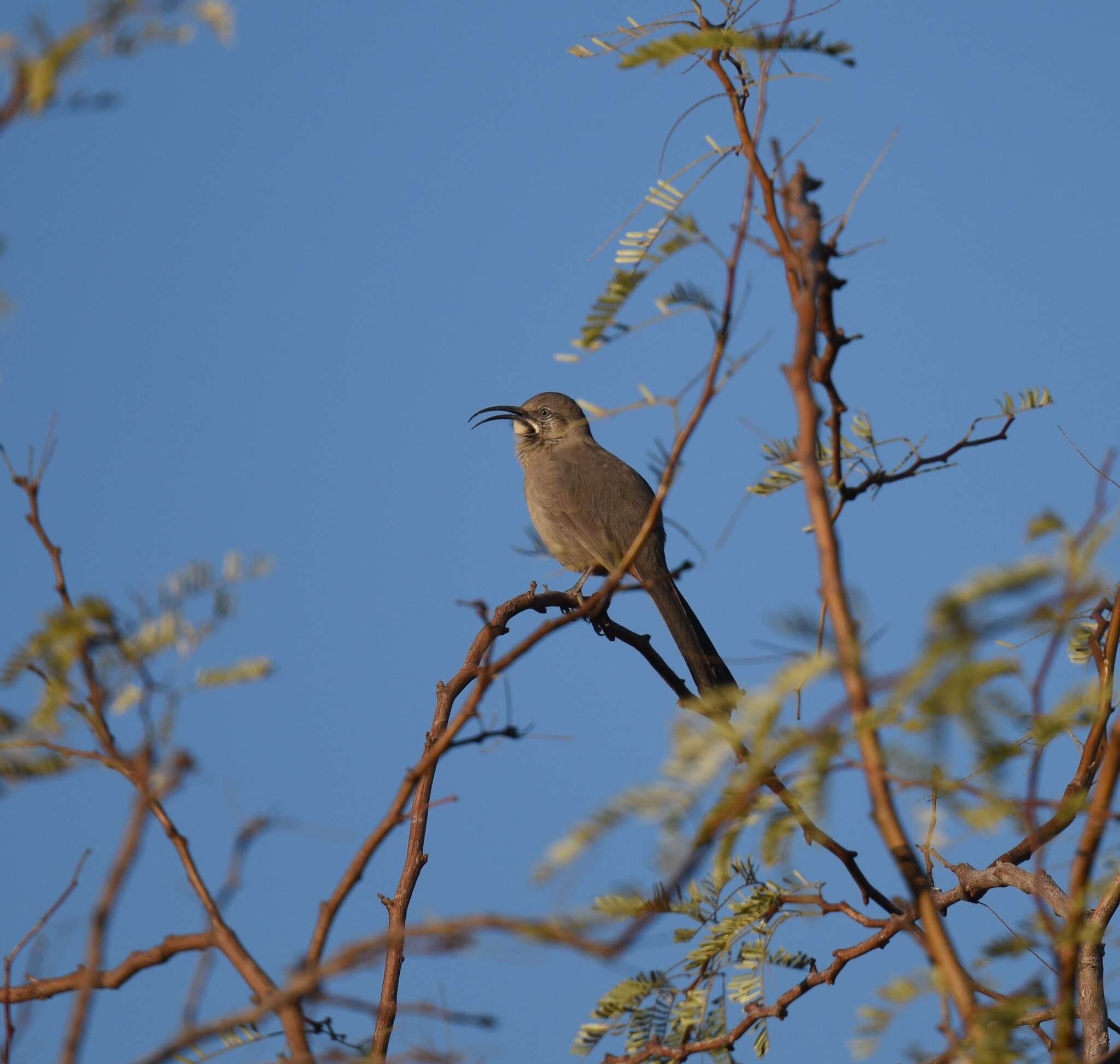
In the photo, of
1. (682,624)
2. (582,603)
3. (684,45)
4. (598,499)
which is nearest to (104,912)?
(684,45)

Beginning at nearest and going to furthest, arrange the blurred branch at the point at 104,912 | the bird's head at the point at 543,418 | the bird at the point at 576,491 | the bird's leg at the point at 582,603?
1. the blurred branch at the point at 104,912
2. the bird's leg at the point at 582,603
3. the bird at the point at 576,491
4. the bird's head at the point at 543,418

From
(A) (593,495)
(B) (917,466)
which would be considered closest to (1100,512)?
(B) (917,466)

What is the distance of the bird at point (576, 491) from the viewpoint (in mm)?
7430

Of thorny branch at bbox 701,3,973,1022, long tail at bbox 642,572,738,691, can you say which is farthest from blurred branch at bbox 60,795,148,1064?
long tail at bbox 642,572,738,691

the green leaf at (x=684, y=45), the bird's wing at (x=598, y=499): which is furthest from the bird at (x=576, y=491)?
the green leaf at (x=684, y=45)

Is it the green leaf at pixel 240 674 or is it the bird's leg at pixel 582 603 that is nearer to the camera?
the green leaf at pixel 240 674

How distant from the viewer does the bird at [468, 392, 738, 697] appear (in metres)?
7.43

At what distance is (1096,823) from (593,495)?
6.61m

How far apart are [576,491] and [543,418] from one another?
121 cm

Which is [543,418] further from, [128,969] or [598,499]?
[128,969]

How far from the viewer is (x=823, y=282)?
5.48ft

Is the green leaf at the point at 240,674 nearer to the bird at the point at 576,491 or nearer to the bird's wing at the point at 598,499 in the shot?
the bird at the point at 576,491

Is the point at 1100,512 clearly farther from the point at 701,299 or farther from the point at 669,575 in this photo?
the point at 669,575

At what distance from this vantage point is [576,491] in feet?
26.3
